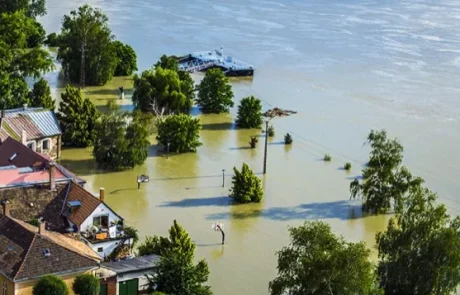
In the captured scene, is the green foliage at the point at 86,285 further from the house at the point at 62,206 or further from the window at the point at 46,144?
the window at the point at 46,144

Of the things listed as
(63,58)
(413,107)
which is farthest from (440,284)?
(63,58)

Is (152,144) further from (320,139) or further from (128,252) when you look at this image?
(128,252)

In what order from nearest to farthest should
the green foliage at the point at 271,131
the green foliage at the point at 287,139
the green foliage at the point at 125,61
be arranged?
the green foliage at the point at 287,139
the green foliage at the point at 271,131
the green foliage at the point at 125,61

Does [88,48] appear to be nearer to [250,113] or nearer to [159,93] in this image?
[159,93]

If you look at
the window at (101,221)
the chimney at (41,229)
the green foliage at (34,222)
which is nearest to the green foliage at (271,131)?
the window at (101,221)

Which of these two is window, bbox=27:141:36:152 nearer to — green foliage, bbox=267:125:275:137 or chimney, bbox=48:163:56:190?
chimney, bbox=48:163:56:190

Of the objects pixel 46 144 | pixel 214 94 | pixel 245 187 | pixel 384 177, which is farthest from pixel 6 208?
pixel 214 94

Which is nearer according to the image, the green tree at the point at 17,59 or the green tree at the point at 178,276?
the green tree at the point at 178,276
